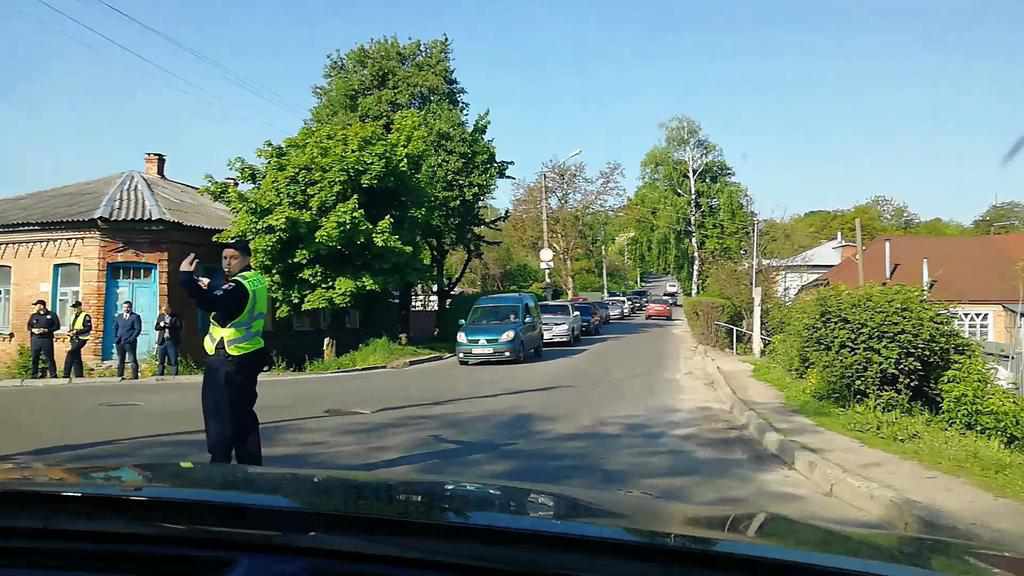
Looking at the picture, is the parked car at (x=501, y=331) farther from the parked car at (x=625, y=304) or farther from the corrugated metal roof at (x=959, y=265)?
the parked car at (x=625, y=304)

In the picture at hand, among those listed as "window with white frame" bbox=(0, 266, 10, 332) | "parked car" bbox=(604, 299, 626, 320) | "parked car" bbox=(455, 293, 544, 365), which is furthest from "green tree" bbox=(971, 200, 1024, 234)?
"window with white frame" bbox=(0, 266, 10, 332)

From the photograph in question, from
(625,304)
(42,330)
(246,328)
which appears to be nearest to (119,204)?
(42,330)

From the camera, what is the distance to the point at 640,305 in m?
77.8

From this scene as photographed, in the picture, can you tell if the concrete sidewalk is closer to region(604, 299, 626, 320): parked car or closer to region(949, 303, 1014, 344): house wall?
region(949, 303, 1014, 344): house wall

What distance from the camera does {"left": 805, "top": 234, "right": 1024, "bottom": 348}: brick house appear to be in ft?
125

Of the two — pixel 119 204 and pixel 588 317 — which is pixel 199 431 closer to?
pixel 119 204

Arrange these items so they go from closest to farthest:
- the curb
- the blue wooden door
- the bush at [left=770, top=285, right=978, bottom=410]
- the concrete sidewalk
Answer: the concrete sidewalk
the curb
the bush at [left=770, top=285, right=978, bottom=410]
the blue wooden door

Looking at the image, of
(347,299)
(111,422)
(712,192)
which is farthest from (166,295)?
(712,192)

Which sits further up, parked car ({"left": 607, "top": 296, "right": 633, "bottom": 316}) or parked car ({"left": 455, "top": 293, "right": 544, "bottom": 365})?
parked car ({"left": 607, "top": 296, "right": 633, "bottom": 316})

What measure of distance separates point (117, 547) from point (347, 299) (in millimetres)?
20909

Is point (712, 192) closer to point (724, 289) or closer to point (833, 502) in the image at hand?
point (724, 289)

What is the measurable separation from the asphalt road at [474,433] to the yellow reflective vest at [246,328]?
153 cm

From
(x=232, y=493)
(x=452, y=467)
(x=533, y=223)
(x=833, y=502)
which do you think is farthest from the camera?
(x=533, y=223)

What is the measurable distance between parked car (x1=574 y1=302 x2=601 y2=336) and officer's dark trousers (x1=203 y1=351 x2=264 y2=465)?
32.4m
